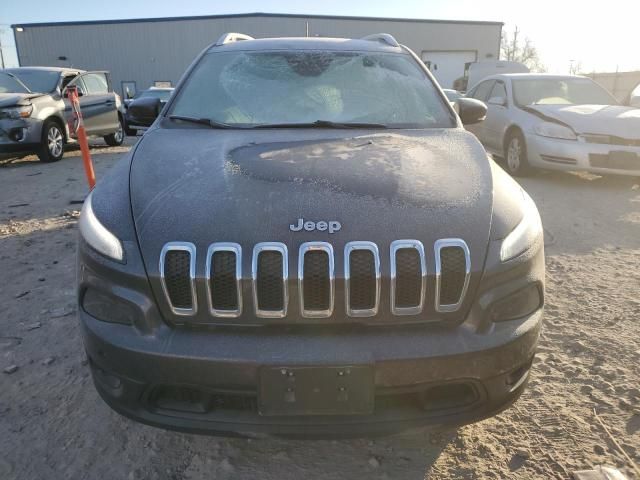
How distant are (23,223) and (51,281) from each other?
1920 mm

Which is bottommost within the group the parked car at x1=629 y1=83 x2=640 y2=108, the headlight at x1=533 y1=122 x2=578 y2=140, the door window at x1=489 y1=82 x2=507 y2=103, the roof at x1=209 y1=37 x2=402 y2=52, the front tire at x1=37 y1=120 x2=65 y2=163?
the front tire at x1=37 y1=120 x2=65 y2=163

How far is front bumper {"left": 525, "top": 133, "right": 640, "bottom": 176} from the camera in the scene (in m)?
6.16

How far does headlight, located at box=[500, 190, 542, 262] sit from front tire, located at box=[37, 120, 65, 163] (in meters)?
8.72

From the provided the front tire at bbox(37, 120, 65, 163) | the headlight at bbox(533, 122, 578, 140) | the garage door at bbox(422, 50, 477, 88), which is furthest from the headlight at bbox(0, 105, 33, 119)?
the garage door at bbox(422, 50, 477, 88)

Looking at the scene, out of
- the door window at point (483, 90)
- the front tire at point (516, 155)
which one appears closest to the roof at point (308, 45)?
the front tire at point (516, 155)

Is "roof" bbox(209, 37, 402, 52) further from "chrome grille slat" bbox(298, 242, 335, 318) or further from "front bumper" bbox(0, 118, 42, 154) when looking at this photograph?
"front bumper" bbox(0, 118, 42, 154)

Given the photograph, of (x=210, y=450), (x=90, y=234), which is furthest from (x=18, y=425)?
(x=90, y=234)

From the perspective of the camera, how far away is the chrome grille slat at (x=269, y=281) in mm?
1530

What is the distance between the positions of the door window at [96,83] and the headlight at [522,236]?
10.4 m

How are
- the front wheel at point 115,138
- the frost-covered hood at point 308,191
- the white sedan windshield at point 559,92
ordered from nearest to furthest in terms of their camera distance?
the frost-covered hood at point 308,191 < the white sedan windshield at point 559,92 < the front wheel at point 115,138

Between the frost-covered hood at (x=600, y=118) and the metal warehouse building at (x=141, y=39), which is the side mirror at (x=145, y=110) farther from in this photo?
the metal warehouse building at (x=141, y=39)

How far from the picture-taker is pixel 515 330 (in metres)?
1.63

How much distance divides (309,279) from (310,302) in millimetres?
74

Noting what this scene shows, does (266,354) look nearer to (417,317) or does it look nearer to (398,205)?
(417,317)
